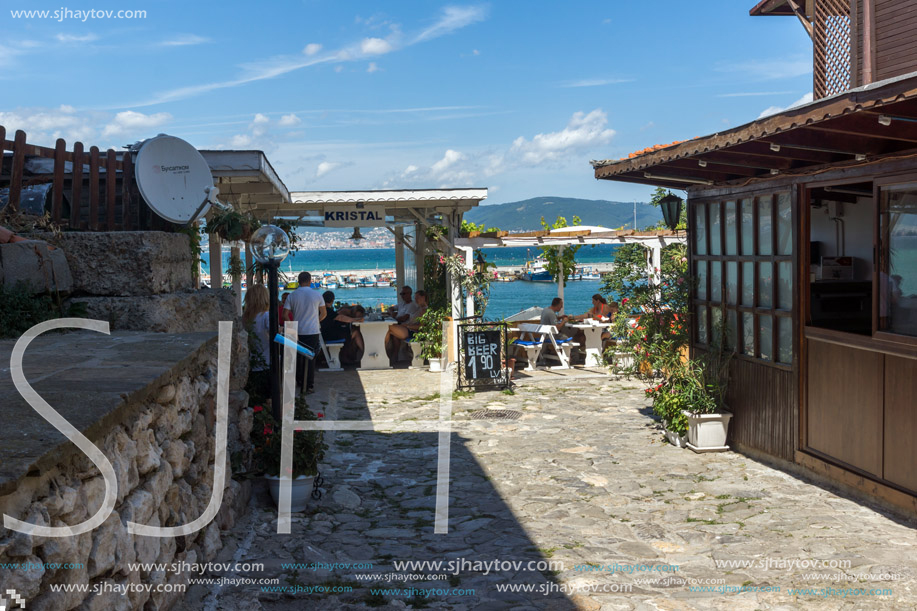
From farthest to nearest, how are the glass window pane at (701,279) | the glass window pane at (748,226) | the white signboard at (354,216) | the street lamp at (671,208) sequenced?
1. the white signboard at (354,216)
2. the street lamp at (671,208)
3. the glass window pane at (701,279)
4. the glass window pane at (748,226)

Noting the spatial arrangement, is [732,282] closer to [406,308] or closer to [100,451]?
[100,451]

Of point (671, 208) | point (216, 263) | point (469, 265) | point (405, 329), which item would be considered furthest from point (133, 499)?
point (405, 329)

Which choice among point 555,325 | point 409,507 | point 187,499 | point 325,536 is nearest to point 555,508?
point 409,507

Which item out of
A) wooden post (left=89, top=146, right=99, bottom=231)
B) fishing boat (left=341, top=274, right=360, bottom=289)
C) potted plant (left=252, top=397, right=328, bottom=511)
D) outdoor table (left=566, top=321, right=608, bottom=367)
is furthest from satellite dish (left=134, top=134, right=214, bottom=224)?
fishing boat (left=341, top=274, right=360, bottom=289)

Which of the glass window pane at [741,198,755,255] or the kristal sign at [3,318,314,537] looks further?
the glass window pane at [741,198,755,255]

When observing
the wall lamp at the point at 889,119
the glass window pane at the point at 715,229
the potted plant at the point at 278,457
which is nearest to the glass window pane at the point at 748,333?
the glass window pane at the point at 715,229

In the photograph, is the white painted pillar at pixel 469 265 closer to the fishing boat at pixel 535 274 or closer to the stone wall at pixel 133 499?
the stone wall at pixel 133 499

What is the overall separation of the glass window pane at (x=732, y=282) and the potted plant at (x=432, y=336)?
20.4 feet

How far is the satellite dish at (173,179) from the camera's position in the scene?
542 cm

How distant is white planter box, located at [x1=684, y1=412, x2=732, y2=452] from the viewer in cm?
721

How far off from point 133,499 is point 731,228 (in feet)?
19.3

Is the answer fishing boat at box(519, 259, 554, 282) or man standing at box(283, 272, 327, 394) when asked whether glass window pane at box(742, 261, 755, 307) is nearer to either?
man standing at box(283, 272, 327, 394)

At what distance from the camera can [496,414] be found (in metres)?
9.30

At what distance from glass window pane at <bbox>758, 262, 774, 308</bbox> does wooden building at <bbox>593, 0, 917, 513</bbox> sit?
16 mm
